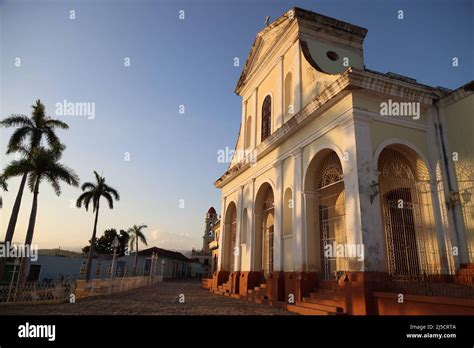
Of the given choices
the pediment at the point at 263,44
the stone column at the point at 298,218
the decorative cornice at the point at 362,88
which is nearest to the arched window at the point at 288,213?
the stone column at the point at 298,218

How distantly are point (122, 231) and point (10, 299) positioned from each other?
39858 mm

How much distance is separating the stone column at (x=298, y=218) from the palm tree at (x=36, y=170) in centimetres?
1160

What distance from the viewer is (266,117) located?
15.0 m

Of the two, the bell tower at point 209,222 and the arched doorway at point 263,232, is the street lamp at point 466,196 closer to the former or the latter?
the arched doorway at point 263,232

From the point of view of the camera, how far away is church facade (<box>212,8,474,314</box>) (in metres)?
7.75

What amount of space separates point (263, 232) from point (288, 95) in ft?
20.0

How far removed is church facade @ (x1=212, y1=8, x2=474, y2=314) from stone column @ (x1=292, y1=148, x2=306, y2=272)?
35 millimetres

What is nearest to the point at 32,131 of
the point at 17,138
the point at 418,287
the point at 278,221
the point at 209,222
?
the point at 17,138

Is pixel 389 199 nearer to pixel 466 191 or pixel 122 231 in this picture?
pixel 466 191

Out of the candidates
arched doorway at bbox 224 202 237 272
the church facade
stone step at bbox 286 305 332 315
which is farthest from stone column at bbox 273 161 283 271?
arched doorway at bbox 224 202 237 272

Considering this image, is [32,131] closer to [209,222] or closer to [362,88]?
[362,88]

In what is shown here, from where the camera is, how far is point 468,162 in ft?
27.8

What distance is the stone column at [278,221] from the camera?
36.3 ft
